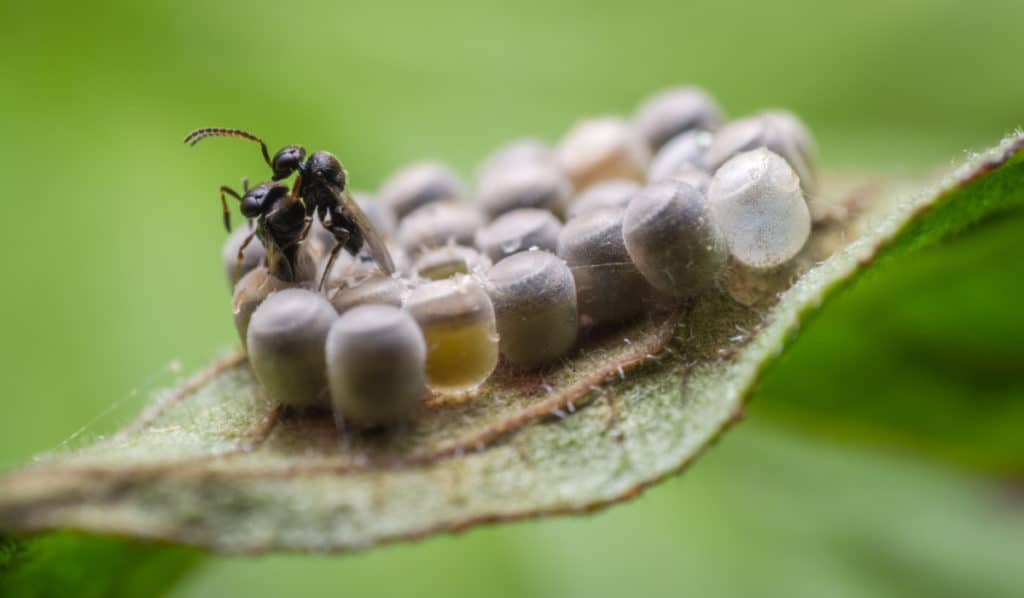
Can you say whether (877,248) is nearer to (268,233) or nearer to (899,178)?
(268,233)

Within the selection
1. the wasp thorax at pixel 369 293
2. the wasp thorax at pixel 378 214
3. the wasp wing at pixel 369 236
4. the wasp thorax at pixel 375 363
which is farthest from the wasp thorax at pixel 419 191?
the wasp thorax at pixel 375 363

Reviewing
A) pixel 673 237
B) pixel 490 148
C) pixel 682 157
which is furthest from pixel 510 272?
pixel 490 148

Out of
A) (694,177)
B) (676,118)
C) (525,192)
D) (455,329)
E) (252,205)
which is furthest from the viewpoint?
(676,118)

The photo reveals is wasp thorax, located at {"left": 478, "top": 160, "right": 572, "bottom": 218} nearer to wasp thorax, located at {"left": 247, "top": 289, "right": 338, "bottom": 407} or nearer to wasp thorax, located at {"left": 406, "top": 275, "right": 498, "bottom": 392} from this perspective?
wasp thorax, located at {"left": 406, "top": 275, "right": 498, "bottom": 392}

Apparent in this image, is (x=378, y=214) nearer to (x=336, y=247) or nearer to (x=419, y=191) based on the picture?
(x=419, y=191)

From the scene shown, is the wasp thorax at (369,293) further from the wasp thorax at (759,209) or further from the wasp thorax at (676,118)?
the wasp thorax at (676,118)

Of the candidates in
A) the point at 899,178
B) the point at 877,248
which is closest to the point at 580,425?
the point at 877,248
